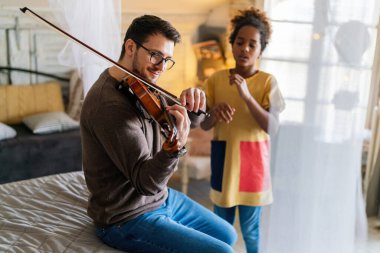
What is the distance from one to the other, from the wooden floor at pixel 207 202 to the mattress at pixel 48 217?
3.39 ft

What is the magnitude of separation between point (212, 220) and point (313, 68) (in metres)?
0.63

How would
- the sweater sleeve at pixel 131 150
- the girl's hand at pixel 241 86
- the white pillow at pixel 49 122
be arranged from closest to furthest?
the sweater sleeve at pixel 131 150 < the girl's hand at pixel 241 86 < the white pillow at pixel 49 122

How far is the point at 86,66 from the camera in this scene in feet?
7.04

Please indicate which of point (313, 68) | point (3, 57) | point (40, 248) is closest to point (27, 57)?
point (3, 57)

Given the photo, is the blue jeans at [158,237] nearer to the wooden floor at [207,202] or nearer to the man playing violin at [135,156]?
the man playing violin at [135,156]

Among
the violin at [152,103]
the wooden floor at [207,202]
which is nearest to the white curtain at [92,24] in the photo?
the violin at [152,103]

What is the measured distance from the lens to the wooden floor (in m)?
2.47

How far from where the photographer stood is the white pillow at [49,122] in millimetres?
3041

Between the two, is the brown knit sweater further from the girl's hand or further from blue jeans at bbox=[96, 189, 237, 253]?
the girl's hand

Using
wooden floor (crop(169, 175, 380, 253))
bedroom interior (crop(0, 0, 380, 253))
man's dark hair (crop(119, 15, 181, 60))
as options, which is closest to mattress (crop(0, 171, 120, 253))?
bedroom interior (crop(0, 0, 380, 253))

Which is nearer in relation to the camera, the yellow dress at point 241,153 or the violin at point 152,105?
the violin at point 152,105

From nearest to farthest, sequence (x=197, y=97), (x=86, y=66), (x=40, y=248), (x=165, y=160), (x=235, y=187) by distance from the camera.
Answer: (x=165, y=160) < (x=40, y=248) < (x=197, y=97) < (x=235, y=187) < (x=86, y=66)

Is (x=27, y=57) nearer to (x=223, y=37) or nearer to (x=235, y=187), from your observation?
(x=223, y=37)

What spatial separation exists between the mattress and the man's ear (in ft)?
1.98
